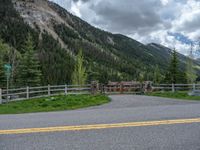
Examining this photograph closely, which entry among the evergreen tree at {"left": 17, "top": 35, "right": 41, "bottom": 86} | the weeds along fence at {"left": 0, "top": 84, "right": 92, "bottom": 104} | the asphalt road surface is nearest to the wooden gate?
the weeds along fence at {"left": 0, "top": 84, "right": 92, "bottom": 104}

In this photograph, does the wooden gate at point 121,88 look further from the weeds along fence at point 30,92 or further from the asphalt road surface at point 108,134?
the asphalt road surface at point 108,134

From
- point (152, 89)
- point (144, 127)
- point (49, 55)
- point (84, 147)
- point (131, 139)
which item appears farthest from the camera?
point (49, 55)

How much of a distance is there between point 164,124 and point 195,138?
1501mm

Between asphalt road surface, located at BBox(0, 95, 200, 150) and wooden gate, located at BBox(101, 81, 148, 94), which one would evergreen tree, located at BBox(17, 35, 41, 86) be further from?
asphalt road surface, located at BBox(0, 95, 200, 150)

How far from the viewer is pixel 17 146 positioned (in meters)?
6.34

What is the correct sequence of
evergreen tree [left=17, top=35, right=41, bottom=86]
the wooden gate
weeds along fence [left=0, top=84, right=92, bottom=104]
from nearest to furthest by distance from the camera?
weeds along fence [left=0, top=84, right=92, bottom=104] → the wooden gate → evergreen tree [left=17, top=35, right=41, bottom=86]

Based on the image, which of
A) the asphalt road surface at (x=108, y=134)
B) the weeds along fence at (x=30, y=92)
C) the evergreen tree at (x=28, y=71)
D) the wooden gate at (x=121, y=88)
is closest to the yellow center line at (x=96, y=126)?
the asphalt road surface at (x=108, y=134)

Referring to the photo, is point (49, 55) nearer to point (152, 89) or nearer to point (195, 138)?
point (152, 89)

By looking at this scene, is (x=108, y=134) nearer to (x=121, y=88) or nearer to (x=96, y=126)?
(x=96, y=126)

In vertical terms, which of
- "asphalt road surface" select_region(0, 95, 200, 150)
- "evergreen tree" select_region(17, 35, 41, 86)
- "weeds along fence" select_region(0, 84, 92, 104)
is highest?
"evergreen tree" select_region(17, 35, 41, 86)

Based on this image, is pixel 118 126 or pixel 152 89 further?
pixel 152 89

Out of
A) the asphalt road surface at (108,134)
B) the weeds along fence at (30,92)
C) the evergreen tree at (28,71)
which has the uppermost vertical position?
the evergreen tree at (28,71)

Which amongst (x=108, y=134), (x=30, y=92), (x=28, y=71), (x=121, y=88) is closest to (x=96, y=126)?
(x=108, y=134)

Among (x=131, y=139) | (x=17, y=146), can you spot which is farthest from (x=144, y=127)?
(x=17, y=146)
